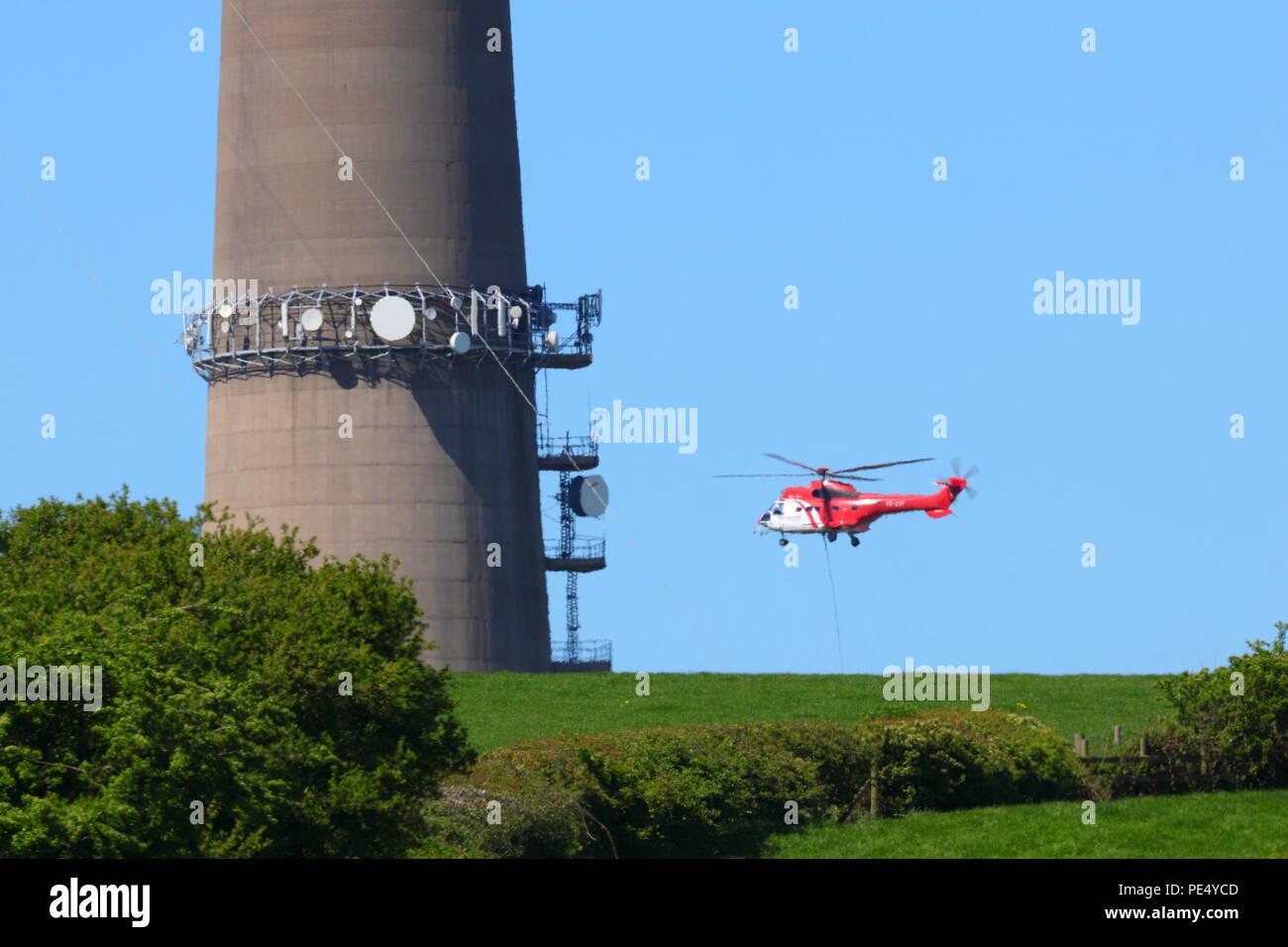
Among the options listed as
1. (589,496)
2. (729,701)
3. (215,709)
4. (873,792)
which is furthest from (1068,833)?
(589,496)

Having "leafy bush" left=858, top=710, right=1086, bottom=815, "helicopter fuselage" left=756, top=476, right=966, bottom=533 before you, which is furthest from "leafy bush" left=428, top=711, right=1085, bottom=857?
"helicopter fuselage" left=756, top=476, right=966, bottom=533

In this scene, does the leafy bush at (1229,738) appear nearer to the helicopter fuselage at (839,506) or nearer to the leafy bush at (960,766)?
the leafy bush at (960,766)

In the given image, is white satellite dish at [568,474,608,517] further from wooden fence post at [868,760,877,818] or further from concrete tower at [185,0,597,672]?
wooden fence post at [868,760,877,818]

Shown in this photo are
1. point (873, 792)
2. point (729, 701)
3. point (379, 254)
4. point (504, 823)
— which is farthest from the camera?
point (379, 254)

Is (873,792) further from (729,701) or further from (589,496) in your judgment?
(589,496)
